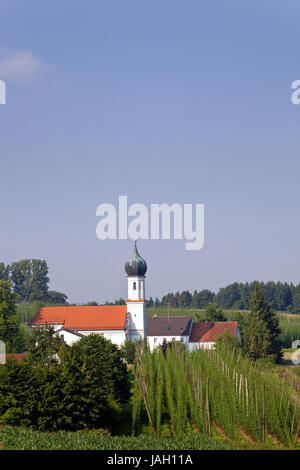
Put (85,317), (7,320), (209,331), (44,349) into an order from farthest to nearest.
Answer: (209,331) → (85,317) → (7,320) → (44,349)

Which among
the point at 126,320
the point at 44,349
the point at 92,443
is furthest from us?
the point at 126,320

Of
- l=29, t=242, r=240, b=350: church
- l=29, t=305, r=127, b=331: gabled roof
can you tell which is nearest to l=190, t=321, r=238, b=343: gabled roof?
l=29, t=242, r=240, b=350: church

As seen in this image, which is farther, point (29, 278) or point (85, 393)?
point (29, 278)

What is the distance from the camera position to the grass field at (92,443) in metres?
21.8

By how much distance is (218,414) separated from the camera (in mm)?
30906

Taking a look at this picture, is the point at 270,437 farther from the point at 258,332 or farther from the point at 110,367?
the point at 258,332

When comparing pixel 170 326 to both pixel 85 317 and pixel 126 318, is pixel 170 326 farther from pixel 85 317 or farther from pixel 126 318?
pixel 85 317

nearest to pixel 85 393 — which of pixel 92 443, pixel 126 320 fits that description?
pixel 92 443

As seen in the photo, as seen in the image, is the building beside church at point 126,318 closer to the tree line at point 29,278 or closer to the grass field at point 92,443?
the grass field at point 92,443

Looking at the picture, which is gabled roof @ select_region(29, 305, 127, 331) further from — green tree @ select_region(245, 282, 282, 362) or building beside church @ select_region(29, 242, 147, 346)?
green tree @ select_region(245, 282, 282, 362)

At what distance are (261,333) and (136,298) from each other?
1336cm

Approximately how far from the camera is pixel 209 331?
77812mm

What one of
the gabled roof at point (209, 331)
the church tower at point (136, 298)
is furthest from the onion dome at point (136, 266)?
the gabled roof at point (209, 331)
